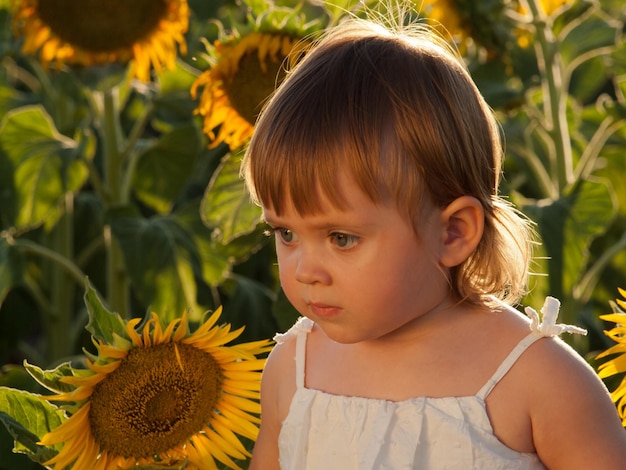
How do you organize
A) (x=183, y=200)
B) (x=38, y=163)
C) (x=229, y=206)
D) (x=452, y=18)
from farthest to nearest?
(x=183, y=200)
(x=452, y=18)
(x=38, y=163)
(x=229, y=206)

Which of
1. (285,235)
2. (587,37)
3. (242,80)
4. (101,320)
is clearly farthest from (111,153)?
(285,235)

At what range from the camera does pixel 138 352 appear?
1.52m

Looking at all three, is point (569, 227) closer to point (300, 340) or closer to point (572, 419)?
point (300, 340)

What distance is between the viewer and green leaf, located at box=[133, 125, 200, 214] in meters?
2.58

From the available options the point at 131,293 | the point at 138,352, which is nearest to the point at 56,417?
the point at 138,352

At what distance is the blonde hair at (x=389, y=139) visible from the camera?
134 centimetres

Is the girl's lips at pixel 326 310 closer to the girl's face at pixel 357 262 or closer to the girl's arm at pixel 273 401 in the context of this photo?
the girl's face at pixel 357 262

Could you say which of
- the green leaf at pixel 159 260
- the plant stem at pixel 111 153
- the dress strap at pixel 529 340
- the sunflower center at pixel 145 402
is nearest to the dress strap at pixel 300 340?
the sunflower center at pixel 145 402

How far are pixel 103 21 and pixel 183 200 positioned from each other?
0.59 m

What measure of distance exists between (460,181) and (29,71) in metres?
2.41

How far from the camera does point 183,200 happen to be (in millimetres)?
3020

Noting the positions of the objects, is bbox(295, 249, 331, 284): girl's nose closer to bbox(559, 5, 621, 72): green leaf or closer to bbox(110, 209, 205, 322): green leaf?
bbox(110, 209, 205, 322): green leaf

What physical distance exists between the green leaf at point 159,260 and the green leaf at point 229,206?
0.27m

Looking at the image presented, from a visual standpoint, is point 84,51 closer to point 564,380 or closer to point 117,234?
point 117,234
